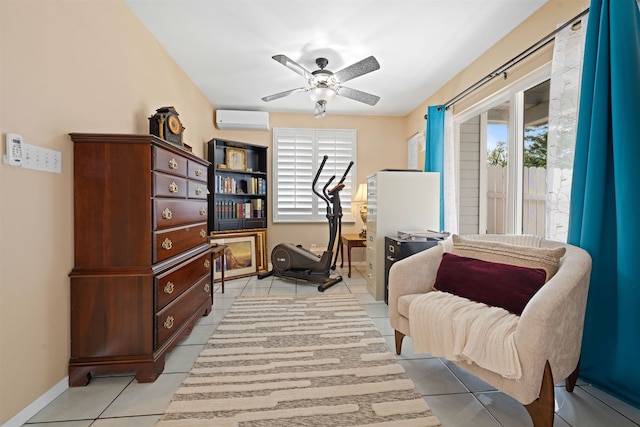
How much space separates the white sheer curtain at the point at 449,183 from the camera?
3.39m

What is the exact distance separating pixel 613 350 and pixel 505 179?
5.73ft

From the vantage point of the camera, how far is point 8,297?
1265mm

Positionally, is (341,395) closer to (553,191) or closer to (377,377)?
(377,377)

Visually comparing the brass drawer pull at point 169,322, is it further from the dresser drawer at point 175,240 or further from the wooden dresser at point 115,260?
the dresser drawer at point 175,240

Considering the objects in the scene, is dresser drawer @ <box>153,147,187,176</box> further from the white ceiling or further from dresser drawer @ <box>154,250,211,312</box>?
the white ceiling

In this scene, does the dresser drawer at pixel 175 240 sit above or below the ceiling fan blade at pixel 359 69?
below

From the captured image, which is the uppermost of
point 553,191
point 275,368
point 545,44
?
point 545,44

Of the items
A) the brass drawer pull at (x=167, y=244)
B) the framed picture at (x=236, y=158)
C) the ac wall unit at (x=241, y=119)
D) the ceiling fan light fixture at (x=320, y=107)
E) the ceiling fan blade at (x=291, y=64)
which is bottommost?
the brass drawer pull at (x=167, y=244)

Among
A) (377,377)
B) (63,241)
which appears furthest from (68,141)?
(377,377)

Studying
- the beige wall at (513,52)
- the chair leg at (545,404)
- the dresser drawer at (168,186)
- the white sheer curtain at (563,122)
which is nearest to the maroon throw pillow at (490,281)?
the chair leg at (545,404)

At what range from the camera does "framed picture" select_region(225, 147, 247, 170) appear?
4195 millimetres

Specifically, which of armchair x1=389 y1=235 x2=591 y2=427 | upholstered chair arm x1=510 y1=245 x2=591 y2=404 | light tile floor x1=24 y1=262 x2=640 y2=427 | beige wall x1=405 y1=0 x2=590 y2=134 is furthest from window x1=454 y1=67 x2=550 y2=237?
light tile floor x1=24 y1=262 x2=640 y2=427

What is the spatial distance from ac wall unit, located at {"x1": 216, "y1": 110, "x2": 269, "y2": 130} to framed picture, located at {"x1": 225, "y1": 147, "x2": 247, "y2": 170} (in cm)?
46

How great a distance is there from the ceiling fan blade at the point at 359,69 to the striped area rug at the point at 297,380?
7.62 ft
